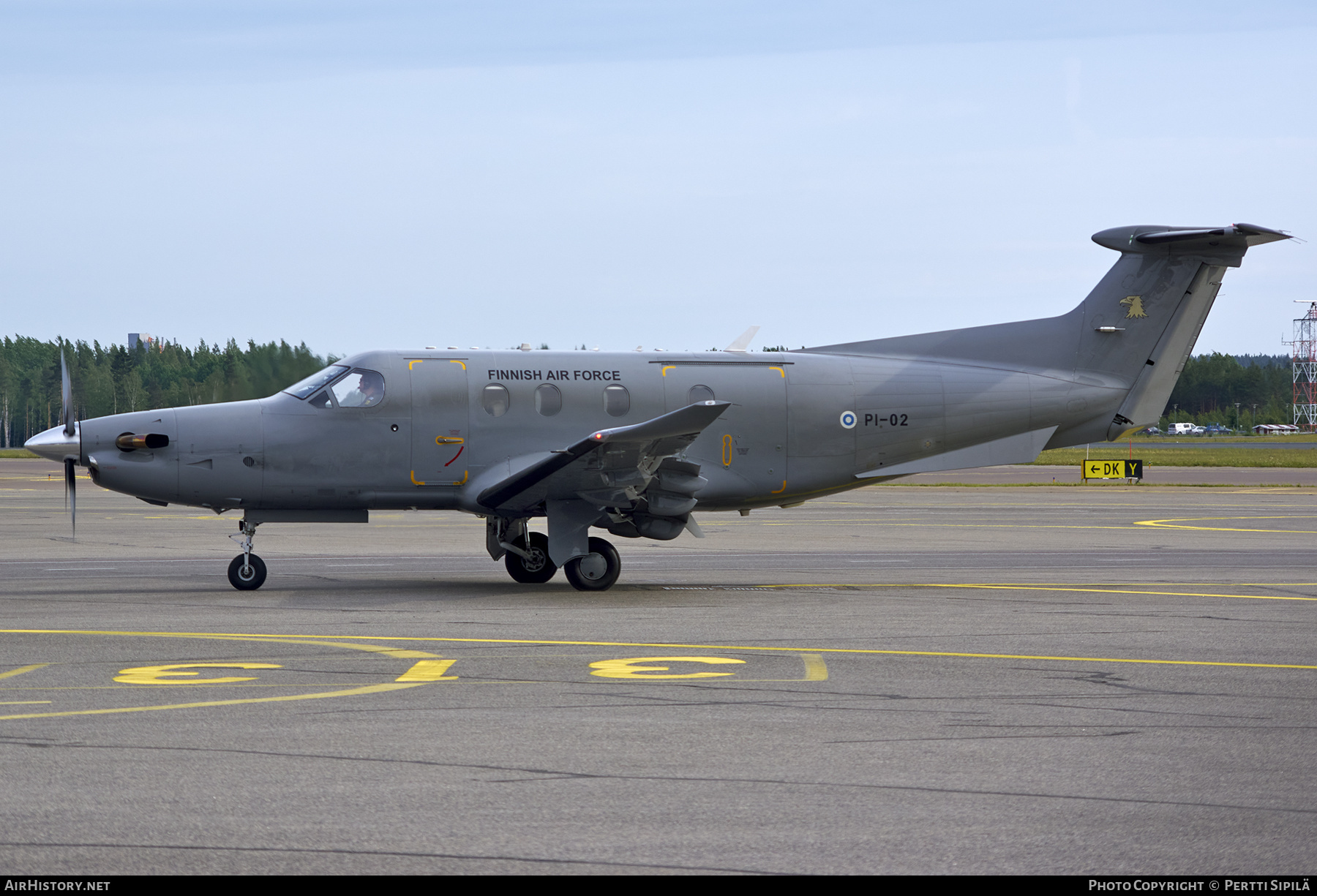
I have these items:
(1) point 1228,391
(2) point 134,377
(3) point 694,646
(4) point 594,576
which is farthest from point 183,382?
(1) point 1228,391

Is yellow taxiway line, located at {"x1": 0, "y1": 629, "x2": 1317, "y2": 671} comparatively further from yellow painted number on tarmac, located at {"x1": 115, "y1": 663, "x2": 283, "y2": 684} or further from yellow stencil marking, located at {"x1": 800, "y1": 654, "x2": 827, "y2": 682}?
yellow painted number on tarmac, located at {"x1": 115, "y1": 663, "x2": 283, "y2": 684}

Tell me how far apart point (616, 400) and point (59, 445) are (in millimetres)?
7337

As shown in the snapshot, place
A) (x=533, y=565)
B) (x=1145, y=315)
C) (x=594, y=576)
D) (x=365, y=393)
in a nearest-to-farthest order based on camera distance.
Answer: (x=594, y=576), (x=365, y=393), (x=533, y=565), (x=1145, y=315)

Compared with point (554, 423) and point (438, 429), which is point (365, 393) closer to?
point (438, 429)

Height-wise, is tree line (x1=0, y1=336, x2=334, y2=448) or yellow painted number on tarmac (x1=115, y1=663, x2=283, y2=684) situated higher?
tree line (x1=0, y1=336, x2=334, y2=448)

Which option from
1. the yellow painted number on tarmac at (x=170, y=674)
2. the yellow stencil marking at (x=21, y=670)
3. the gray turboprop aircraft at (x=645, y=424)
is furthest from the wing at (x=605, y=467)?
the yellow stencil marking at (x=21, y=670)

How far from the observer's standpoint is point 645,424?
14680 millimetres

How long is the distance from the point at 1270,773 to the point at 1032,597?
349 inches

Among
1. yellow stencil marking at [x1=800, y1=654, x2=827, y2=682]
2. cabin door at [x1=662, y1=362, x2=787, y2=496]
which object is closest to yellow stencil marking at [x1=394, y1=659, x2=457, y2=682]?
yellow stencil marking at [x1=800, y1=654, x2=827, y2=682]

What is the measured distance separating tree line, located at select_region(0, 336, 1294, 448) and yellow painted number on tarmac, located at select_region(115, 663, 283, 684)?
845cm

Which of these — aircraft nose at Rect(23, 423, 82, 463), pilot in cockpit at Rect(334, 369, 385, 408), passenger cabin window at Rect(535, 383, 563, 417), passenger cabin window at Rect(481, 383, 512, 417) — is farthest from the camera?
passenger cabin window at Rect(535, 383, 563, 417)

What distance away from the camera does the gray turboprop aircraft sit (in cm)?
1606

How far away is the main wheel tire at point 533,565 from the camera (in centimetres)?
1766

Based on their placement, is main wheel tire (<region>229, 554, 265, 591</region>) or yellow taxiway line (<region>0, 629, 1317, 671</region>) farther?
main wheel tire (<region>229, 554, 265, 591</region>)
